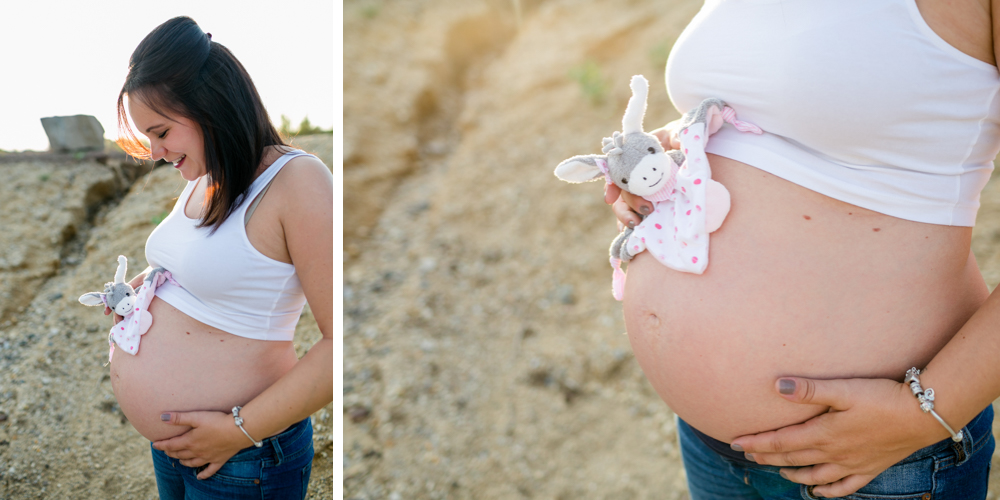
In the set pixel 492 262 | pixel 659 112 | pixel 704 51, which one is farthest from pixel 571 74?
pixel 704 51

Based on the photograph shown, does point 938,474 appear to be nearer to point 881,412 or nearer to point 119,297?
point 881,412

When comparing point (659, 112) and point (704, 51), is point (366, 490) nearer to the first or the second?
point (704, 51)

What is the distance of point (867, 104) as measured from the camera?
0.73 metres

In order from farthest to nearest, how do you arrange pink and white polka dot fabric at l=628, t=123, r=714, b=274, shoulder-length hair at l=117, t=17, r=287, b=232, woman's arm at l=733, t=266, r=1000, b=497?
shoulder-length hair at l=117, t=17, r=287, b=232
pink and white polka dot fabric at l=628, t=123, r=714, b=274
woman's arm at l=733, t=266, r=1000, b=497

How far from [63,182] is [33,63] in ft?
1.52

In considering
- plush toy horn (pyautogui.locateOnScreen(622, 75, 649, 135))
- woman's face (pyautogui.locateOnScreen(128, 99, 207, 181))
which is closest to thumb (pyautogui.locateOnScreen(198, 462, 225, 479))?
woman's face (pyautogui.locateOnScreen(128, 99, 207, 181))

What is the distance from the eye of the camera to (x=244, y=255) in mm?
1041

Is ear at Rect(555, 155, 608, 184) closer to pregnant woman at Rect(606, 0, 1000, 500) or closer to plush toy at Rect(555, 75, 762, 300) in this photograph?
plush toy at Rect(555, 75, 762, 300)

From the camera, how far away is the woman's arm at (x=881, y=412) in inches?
26.9

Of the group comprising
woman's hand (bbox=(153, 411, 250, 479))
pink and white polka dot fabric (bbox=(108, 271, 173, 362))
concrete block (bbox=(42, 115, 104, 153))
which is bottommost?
woman's hand (bbox=(153, 411, 250, 479))

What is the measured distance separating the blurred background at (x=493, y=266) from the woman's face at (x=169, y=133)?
131 centimetres

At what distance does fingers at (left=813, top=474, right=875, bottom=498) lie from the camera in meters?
0.76

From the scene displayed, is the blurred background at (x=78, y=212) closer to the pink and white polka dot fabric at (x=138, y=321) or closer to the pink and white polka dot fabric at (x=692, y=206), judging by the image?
the pink and white polka dot fabric at (x=138, y=321)

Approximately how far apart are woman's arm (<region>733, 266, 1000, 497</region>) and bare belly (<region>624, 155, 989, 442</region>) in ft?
0.11
